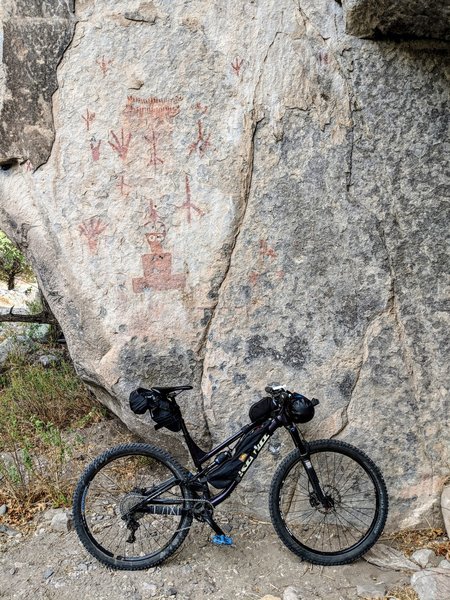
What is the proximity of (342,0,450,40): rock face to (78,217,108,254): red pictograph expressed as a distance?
2.16 m

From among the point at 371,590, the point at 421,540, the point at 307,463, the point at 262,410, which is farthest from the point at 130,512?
the point at 421,540

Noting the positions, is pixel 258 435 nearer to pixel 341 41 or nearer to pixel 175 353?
pixel 175 353

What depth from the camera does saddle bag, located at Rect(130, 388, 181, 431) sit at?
12.8 feet

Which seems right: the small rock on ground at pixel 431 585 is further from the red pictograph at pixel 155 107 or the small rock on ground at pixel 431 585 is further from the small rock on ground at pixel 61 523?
the red pictograph at pixel 155 107

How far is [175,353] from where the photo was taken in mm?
4348

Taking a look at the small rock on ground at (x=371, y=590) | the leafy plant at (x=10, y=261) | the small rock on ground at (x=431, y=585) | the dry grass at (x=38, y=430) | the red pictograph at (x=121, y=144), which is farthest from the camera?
the leafy plant at (x=10, y=261)

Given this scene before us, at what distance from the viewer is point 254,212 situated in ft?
14.1

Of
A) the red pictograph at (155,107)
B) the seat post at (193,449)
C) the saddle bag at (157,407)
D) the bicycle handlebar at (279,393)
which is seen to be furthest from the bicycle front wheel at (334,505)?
the red pictograph at (155,107)

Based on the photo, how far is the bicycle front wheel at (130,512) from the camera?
3.94 metres

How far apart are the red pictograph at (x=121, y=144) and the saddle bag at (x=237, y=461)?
2.09 m

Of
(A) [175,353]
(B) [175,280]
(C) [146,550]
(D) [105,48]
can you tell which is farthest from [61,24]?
(C) [146,550]

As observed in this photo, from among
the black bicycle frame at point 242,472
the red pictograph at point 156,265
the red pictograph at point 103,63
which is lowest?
the black bicycle frame at point 242,472

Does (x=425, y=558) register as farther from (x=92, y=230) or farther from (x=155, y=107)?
(x=155, y=107)

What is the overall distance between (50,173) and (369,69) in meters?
2.32
